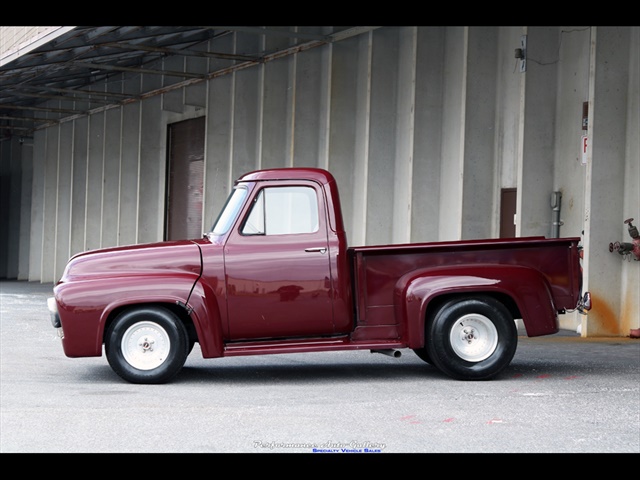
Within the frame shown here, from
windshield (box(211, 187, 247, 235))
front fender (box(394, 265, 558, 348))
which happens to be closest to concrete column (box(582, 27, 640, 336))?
front fender (box(394, 265, 558, 348))

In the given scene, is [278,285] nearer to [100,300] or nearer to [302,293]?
[302,293]

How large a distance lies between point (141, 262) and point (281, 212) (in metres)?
1.44

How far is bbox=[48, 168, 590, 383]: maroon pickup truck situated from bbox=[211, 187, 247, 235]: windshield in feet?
0.07

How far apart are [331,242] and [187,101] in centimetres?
1720

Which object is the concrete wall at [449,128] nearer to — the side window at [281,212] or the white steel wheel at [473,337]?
the white steel wheel at [473,337]

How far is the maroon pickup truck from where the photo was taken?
8961 millimetres

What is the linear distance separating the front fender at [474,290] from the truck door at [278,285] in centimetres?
75

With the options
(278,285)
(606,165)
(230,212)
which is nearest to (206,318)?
(278,285)

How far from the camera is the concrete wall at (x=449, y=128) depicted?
1351cm

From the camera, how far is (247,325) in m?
9.11

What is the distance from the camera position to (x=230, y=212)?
30.8 feet

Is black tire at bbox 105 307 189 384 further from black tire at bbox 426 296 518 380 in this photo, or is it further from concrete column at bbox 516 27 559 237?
concrete column at bbox 516 27 559 237

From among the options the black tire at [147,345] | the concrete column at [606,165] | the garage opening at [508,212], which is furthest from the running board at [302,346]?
the garage opening at [508,212]
